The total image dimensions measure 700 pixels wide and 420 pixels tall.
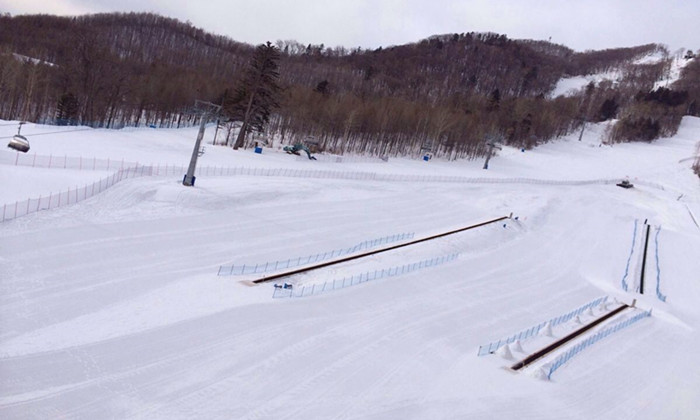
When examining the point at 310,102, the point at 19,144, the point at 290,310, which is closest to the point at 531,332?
the point at 290,310

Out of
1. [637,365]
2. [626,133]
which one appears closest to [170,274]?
[637,365]

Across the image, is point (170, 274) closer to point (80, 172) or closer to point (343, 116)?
point (80, 172)

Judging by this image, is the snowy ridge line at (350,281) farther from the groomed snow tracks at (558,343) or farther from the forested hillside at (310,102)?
the forested hillside at (310,102)

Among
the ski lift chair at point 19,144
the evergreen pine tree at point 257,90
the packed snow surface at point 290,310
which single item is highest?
the evergreen pine tree at point 257,90

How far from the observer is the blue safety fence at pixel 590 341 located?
22500 mm

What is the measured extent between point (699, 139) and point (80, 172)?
545 feet

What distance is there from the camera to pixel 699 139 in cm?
15100

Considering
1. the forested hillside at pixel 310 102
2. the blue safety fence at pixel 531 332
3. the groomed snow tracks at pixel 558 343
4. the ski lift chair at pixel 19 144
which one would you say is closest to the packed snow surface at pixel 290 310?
the groomed snow tracks at pixel 558 343

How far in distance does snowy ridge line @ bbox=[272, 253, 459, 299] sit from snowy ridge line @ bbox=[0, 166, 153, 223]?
13.5 m

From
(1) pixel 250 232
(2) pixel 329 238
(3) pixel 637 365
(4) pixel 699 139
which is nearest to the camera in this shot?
(3) pixel 637 365

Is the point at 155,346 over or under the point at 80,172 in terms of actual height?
under

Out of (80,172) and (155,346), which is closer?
(155,346)

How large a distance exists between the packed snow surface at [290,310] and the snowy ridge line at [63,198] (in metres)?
0.54

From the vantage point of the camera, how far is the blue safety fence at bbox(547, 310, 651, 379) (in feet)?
73.8
